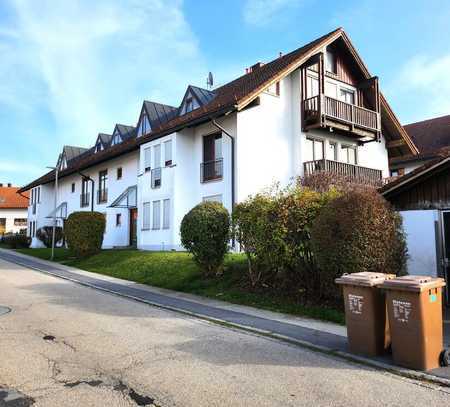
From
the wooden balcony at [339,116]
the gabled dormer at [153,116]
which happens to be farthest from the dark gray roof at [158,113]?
the wooden balcony at [339,116]

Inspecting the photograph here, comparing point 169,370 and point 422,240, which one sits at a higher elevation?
point 422,240

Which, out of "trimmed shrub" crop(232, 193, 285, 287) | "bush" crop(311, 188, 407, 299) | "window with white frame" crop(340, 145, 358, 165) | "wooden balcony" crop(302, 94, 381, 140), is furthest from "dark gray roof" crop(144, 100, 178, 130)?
"bush" crop(311, 188, 407, 299)

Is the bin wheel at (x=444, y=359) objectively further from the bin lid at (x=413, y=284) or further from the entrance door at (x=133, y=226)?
the entrance door at (x=133, y=226)

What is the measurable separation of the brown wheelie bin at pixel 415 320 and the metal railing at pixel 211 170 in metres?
16.2

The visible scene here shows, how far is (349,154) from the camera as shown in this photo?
85.3ft

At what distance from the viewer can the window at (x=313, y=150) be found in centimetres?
2347

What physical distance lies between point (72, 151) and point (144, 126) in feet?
55.1

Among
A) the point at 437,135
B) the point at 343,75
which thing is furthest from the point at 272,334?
the point at 437,135

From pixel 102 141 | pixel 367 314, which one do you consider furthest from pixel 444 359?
pixel 102 141

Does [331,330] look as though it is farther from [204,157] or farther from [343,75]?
[343,75]

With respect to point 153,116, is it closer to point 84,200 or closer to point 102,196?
point 102,196

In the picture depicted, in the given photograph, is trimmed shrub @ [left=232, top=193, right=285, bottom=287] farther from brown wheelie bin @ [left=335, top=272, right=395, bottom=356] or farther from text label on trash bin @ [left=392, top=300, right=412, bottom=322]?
text label on trash bin @ [left=392, top=300, right=412, bottom=322]

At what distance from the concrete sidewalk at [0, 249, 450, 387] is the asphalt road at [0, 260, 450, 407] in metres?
0.26

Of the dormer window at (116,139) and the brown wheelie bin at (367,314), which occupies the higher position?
the dormer window at (116,139)
